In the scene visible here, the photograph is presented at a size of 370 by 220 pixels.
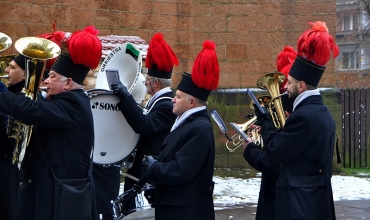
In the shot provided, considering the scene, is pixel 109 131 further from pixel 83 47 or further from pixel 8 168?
pixel 83 47

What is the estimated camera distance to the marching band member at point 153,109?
19.7ft

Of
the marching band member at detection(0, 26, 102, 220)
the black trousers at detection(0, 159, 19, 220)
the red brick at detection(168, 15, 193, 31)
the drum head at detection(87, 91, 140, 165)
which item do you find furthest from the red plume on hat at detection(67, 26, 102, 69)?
the red brick at detection(168, 15, 193, 31)

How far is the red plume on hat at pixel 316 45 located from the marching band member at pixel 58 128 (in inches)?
62.2

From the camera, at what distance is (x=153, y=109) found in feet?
20.7

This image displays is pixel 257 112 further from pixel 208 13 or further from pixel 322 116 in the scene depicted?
pixel 208 13

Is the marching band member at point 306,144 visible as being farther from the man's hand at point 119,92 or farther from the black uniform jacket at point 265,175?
the man's hand at point 119,92

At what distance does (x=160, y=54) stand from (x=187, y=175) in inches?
68.9

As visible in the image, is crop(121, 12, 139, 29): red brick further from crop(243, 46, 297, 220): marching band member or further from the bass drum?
crop(243, 46, 297, 220): marching band member

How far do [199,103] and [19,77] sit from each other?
1.70m

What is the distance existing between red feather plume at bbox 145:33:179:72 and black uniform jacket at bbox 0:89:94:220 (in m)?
1.42

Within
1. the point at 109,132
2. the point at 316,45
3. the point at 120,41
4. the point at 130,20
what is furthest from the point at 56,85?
the point at 130,20

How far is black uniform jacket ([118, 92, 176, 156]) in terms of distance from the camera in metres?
6.00

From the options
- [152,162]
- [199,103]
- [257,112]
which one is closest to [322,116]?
[257,112]

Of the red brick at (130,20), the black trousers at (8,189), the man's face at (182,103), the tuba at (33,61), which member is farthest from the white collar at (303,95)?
the red brick at (130,20)
